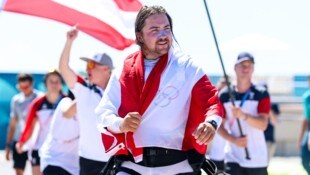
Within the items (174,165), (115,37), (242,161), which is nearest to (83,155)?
(115,37)

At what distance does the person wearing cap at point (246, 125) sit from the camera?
31.9ft

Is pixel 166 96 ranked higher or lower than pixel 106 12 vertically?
lower

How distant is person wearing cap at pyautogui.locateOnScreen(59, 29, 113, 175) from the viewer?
8688 millimetres

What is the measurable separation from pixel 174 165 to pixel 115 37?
3377mm

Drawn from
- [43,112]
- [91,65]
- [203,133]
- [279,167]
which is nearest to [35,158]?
[43,112]

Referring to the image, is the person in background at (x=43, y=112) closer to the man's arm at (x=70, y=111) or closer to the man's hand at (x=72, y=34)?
the man's arm at (x=70, y=111)

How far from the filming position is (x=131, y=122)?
18.9 feet

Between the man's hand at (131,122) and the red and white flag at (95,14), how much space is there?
132 inches

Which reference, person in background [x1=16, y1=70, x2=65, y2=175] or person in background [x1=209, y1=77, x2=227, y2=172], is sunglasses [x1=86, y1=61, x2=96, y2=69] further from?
person in background [x1=209, y1=77, x2=227, y2=172]

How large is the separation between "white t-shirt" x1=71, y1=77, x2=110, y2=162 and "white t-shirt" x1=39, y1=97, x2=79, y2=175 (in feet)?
3.11

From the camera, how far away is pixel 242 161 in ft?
32.1

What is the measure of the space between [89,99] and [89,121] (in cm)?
23

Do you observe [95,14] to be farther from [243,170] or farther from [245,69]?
[243,170]

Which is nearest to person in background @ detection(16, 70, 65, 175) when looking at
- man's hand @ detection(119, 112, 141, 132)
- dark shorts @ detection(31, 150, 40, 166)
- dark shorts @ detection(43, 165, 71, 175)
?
dark shorts @ detection(31, 150, 40, 166)
